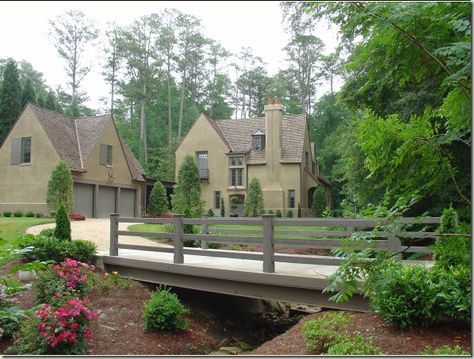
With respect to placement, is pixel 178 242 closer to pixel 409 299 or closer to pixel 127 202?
pixel 409 299

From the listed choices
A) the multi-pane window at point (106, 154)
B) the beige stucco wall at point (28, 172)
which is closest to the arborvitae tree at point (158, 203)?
the multi-pane window at point (106, 154)

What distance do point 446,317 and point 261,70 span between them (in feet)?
153

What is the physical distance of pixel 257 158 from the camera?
1235 inches

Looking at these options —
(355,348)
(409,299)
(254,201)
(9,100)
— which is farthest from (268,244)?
(9,100)

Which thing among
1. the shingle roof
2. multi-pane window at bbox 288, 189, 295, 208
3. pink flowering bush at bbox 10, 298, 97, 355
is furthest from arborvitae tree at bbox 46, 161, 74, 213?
pink flowering bush at bbox 10, 298, 97, 355

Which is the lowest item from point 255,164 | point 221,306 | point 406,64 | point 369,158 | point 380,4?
point 221,306

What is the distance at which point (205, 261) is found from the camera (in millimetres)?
9211

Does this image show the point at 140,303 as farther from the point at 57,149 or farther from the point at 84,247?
the point at 57,149

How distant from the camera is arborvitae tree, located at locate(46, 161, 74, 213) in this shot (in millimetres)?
21812

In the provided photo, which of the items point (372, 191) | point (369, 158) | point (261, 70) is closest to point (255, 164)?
point (372, 191)

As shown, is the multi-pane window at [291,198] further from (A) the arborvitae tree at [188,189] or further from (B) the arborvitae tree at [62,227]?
(B) the arborvitae tree at [62,227]

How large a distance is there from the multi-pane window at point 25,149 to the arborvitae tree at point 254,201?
517 inches

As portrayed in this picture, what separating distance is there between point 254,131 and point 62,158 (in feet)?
46.8

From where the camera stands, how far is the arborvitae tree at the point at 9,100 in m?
29.6
